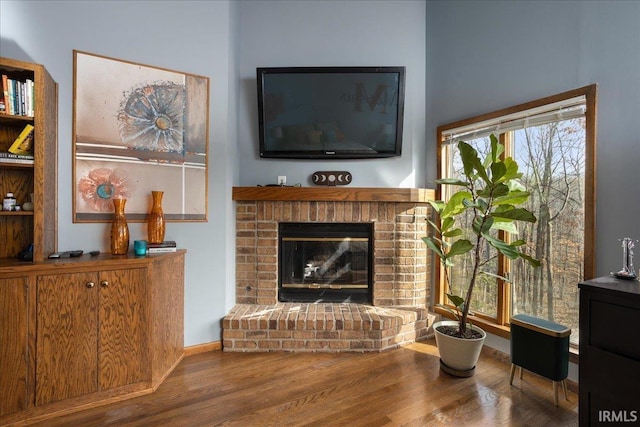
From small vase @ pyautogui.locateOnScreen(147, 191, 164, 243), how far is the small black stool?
251cm

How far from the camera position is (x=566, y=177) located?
1935 millimetres

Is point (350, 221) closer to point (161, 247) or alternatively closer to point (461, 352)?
point (461, 352)

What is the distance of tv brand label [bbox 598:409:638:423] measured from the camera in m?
1.25

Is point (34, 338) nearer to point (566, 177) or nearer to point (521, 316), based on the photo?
point (521, 316)

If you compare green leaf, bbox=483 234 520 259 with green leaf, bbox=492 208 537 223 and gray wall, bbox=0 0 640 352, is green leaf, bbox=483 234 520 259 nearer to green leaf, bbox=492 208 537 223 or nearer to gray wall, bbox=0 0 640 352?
green leaf, bbox=492 208 537 223

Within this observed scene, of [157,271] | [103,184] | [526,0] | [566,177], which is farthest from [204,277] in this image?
[526,0]

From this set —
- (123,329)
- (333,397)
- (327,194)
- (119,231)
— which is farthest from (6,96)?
(333,397)

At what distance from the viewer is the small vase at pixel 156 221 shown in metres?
2.01

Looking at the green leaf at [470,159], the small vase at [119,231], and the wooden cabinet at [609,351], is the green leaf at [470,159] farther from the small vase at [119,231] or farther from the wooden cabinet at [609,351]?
the small vase at [119,231]

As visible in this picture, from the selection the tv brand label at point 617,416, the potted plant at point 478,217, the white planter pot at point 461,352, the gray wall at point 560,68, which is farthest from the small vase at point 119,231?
the tv brand label at point 617,416

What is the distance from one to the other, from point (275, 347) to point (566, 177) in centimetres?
245

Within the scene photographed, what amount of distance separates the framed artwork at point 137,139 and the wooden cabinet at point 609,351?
2.47 m

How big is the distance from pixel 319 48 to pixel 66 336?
9.43 feet

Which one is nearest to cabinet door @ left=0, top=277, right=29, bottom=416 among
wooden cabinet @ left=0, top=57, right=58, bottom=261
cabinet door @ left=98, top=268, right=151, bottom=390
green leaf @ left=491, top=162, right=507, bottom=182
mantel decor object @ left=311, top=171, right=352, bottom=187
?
wooden cabinet @ left=0, top=57, right=58, bottom=261
